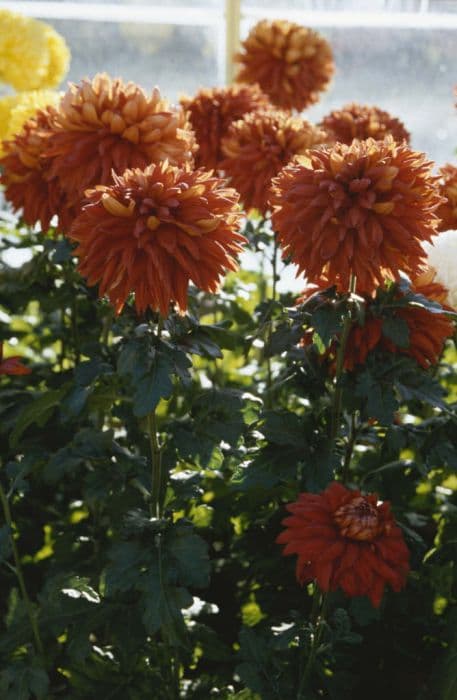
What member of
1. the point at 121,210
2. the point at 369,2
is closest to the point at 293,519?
the point at 121,210

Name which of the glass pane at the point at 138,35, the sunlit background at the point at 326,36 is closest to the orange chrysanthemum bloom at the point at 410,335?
the sunlit background at the point at 326,36

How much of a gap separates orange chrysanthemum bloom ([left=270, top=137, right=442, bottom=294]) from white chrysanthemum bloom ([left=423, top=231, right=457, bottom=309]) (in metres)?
0.23

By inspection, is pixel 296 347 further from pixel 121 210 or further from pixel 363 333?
pixel 121 210

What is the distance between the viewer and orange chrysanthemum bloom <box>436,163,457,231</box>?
4.39ft

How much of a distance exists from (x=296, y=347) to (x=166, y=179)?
0.39 metres

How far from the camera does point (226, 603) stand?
1.69 m

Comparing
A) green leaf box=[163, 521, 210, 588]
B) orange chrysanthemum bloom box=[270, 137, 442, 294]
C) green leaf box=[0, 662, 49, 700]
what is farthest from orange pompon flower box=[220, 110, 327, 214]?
green leaf box=[0, 662, 49, 700]

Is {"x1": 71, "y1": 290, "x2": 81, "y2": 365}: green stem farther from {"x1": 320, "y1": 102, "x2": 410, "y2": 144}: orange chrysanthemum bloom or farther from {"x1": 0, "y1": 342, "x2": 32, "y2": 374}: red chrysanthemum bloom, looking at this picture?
{"x1": 320, "y1": 102, "x2": 410, "y2": 144}: orange chrysanthemum bloom

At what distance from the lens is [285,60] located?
7.20 feet

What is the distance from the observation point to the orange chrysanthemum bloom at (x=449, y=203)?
1.34 metres

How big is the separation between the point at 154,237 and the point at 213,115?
829 mm

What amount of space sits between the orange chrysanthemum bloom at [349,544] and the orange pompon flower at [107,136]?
0.55m

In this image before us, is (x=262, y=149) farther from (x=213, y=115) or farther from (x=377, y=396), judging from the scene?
(x=377, y=396)

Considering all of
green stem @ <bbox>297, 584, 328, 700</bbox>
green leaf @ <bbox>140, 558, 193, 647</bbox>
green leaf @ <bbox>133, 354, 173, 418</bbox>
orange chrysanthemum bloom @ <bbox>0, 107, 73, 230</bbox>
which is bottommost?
green stem @ <bbox>297, 584, 328, 700</bbox>
